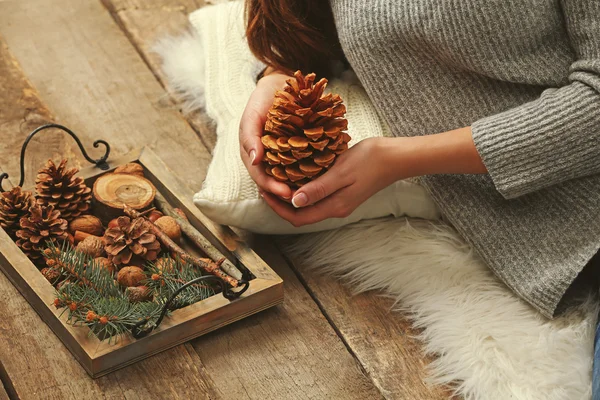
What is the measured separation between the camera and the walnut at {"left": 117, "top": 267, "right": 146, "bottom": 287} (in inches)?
50.5

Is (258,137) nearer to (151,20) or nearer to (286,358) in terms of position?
(286,358)

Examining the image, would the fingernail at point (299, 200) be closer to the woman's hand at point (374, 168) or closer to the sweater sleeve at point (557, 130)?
the woman's hand at point (374, 168)

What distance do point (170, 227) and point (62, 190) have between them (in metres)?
0.19

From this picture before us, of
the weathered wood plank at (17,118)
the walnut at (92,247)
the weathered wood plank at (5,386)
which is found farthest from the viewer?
the weathered wood plank at (17,118)

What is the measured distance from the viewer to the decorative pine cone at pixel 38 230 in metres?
1.33

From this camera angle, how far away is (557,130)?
123 centimetres

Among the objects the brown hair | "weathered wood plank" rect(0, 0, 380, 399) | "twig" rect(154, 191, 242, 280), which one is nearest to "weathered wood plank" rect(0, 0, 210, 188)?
"weathered wood plank" rect(0, 0, 380, 399)

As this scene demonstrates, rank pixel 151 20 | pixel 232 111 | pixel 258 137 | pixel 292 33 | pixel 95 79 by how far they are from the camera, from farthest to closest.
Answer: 1. pixel 151 20
2. pixel 95 79
3. pixel 232 111
4. pixel 292 33
5. pixel 258 137

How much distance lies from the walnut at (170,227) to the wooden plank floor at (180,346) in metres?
0.17

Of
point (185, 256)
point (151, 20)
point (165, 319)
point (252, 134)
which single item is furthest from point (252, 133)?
point (151, 20)

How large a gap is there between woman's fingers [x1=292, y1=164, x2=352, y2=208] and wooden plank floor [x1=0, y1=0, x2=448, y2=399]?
7.8 inches

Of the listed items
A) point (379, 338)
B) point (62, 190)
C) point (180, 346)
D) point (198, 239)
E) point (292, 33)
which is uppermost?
point (292, 33)

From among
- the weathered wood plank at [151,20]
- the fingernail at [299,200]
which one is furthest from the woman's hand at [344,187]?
the weathered wood plank at [151,20]

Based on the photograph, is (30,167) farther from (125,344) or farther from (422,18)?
(422,18)
